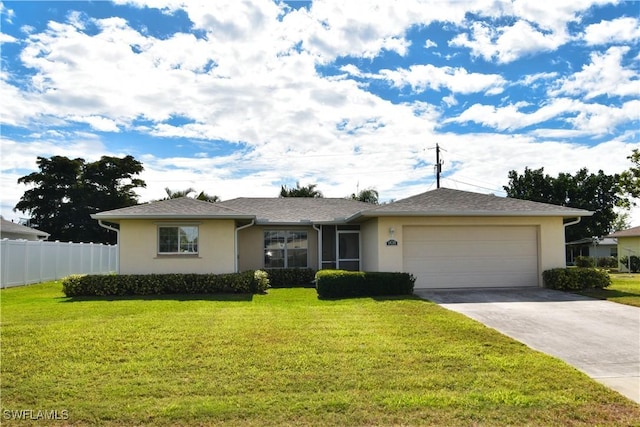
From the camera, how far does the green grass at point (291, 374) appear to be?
4.30m

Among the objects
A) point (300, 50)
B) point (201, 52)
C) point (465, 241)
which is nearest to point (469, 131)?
point (465, 241)

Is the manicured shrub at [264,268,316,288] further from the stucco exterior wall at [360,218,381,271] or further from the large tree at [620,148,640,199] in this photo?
the large tree at [620,148,640,199]

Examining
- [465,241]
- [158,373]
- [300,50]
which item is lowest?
[158,373]

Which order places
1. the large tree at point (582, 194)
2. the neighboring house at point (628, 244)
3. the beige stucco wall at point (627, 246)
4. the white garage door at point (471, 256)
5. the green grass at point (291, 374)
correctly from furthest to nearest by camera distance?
the large tree at point (582, 194)
the beige stucco wall at point (627, 246)
the neighboring house at point (628, 244)
the white garage door at point (471, 256)
the green grass at point (291, 374)

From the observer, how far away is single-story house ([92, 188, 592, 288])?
47.0ft

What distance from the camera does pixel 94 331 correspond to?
7918 millimetres

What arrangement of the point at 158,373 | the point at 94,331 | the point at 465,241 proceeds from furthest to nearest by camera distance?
the point at 465,241 → the point at 94,331 → the point at 158,373

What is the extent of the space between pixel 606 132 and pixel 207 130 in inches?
672

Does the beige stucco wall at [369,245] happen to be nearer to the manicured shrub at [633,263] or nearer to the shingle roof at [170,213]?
the shingle roof at [170,213]

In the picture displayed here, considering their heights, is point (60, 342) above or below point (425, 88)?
below

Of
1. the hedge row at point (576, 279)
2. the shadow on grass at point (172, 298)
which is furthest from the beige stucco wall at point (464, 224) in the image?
the shadow on grass at point (172, 298)

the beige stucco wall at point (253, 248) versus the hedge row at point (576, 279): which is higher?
the beige stucco wall at point (253, 248)

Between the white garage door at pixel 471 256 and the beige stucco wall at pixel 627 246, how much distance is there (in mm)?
22238

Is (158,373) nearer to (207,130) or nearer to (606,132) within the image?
(207,130)
